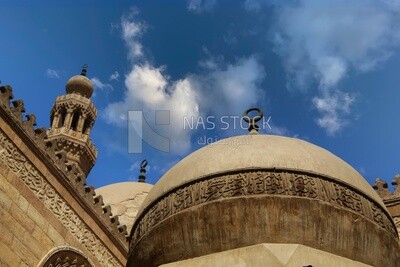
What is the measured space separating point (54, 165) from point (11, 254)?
1.63 metres

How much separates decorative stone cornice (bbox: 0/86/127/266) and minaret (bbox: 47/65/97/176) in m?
4.12

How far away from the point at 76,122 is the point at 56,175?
17.6 ft

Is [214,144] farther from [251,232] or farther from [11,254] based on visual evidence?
[11,254]

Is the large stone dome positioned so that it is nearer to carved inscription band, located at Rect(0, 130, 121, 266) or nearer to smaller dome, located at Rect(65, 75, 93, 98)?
carved inscription band, located at Rect(0, 130, 121, 266)

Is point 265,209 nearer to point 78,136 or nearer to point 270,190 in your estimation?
point 270,190

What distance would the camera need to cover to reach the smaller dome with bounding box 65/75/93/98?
13414 millimetres

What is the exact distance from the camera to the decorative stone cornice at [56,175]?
711 centimetres

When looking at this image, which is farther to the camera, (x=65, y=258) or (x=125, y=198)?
(x=125, y=198)

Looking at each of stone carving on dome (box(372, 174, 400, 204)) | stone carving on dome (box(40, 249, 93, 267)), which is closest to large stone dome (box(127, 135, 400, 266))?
stone carving on dome (box(40, 249, 93, 267))

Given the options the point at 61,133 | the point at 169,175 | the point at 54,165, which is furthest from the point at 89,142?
the point at 169,175

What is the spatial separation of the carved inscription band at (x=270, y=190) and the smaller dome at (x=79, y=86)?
1132cm

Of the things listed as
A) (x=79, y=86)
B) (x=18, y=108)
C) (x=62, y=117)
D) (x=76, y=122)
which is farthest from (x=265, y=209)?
(x=79, y=86)

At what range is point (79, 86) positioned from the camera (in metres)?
13.4

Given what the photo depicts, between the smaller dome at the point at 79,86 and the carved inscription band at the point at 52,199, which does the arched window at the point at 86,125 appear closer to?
the smaller dome at the point at 79,86
